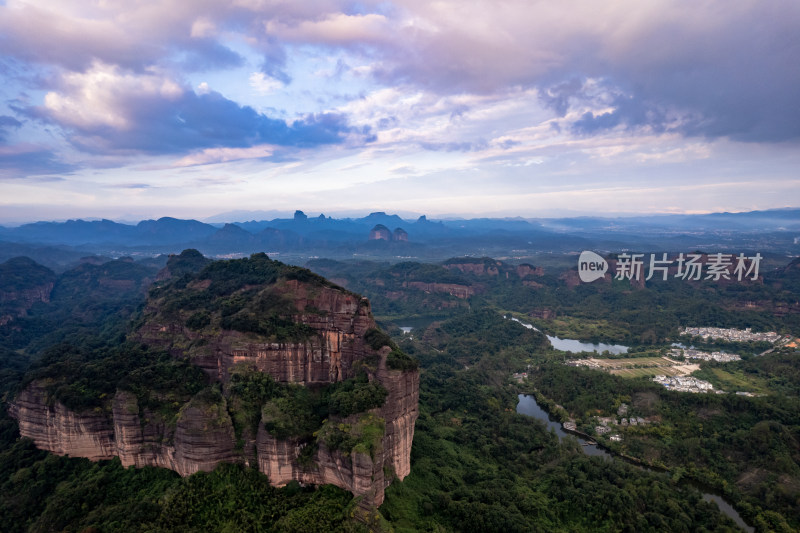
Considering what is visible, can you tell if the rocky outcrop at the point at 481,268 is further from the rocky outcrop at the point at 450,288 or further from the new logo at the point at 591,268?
the new logo at the point at 591,268

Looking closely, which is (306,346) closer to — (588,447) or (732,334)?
(588,447)

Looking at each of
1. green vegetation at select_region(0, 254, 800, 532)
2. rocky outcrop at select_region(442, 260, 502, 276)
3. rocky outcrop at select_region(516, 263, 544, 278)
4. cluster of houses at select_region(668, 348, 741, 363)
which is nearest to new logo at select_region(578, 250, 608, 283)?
rocky outcrop at select_region(516, 263, 544, 278)

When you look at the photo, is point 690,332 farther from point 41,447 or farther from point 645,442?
point 41,447

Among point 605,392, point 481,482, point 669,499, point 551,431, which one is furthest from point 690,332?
point 481,482

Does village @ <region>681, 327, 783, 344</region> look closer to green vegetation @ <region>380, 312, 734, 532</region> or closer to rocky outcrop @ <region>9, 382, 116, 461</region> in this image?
green vegetation @ <region>380, 312, 734, 532</region>

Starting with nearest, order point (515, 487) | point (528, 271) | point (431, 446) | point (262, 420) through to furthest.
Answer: point (262, 420) < point (515, 487) < point (431, 446) < point (528, 271)

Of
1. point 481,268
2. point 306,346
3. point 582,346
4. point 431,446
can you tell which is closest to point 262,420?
point 306,346
